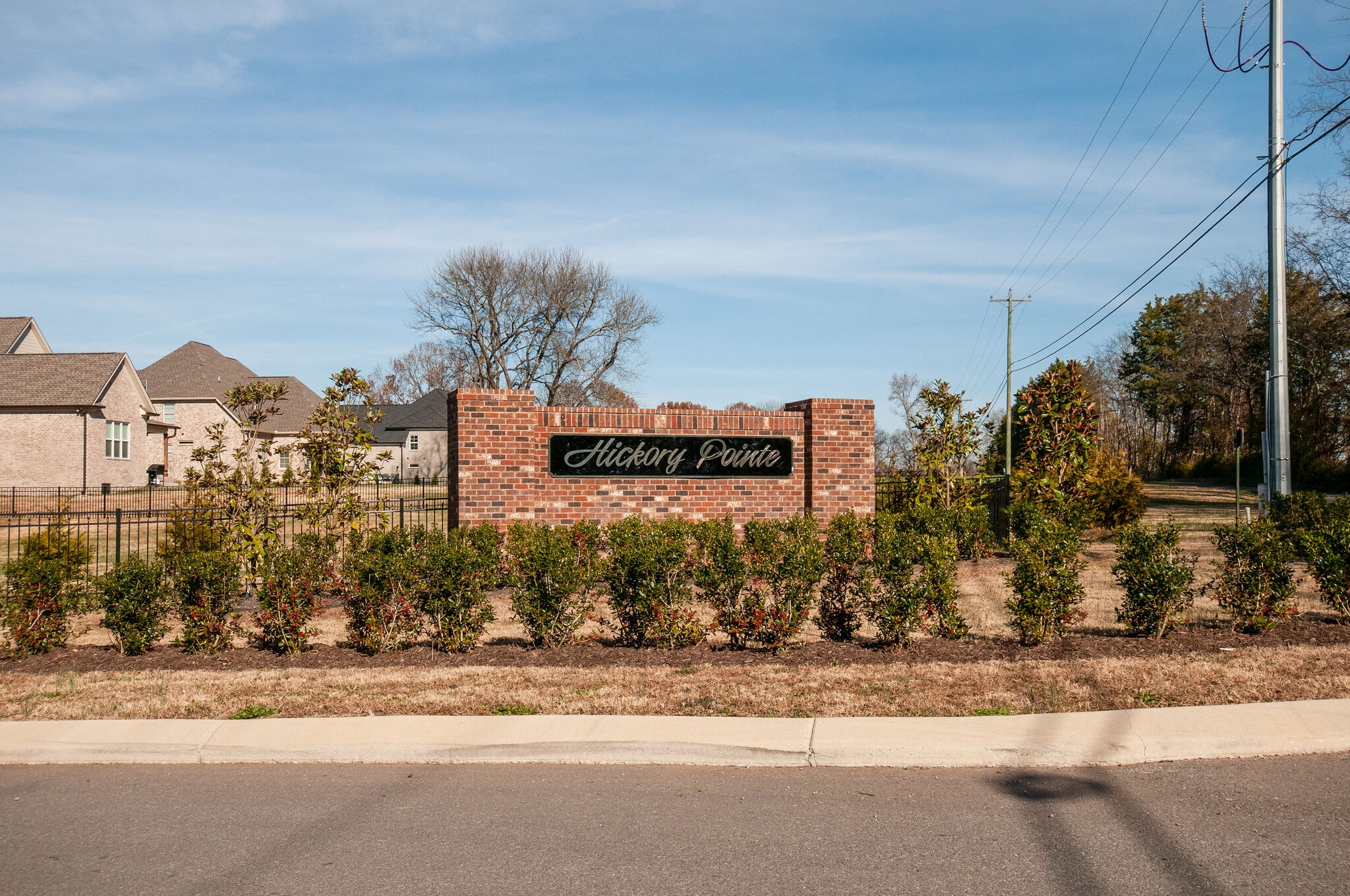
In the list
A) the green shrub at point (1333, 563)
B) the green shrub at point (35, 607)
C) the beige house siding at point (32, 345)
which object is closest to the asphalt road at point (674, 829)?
the green shrub at point (35, 607)

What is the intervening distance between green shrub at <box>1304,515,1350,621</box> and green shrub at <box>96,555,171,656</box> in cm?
1086

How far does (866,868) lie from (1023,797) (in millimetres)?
1325

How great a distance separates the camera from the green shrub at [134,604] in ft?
26.7

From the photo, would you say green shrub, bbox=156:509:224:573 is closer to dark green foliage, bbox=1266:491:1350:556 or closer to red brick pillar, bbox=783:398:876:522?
red brick pillar, bbox=783:398:876:522

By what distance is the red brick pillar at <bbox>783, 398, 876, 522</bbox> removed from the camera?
1420 cm

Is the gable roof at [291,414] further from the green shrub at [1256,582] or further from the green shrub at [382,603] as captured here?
the green shrub at [1256,582]

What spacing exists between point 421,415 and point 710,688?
58.1 m

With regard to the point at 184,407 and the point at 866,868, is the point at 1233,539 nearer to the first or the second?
the point at 866,868

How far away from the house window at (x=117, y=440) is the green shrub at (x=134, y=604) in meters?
35.0

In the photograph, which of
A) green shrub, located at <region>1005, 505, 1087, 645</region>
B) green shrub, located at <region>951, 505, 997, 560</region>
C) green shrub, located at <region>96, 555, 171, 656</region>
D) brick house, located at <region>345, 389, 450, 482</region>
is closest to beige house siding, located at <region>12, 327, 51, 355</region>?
brick house, located at <region>345, 389, 450, 482</region>

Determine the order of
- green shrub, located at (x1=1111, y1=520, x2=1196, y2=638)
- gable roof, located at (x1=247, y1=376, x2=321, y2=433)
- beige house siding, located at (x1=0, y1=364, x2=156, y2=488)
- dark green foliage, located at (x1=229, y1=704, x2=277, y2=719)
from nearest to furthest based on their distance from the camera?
dark green foliage, located at (x1=229, y1=704, x2=277, y2=719), green shrub, located at (x1=1111, y1=520, x2=1196, y2=638), beige house siding, located at (x1=0, y1=364, x2=156, y2=488), gable roof, located at (x1=247, y1=376, x2=321, y2=433)

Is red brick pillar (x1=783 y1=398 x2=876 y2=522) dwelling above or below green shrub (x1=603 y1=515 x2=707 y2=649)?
above

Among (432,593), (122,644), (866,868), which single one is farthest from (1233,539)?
(122,644)

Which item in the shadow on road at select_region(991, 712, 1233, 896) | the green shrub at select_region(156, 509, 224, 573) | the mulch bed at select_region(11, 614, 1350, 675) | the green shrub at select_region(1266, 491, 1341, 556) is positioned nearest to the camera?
the shadow on road at select_region(991, 712, 1233, 896)
